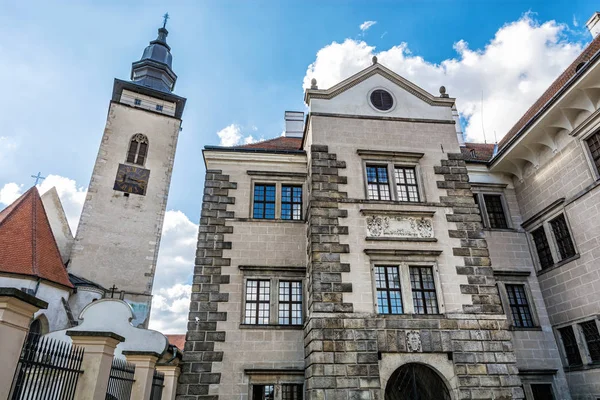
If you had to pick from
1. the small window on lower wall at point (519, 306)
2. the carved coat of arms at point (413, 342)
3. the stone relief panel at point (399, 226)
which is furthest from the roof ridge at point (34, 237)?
the small window on lower wall at point (519, 306)

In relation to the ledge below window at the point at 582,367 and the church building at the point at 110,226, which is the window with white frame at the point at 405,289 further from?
the church building at the point at 110,226

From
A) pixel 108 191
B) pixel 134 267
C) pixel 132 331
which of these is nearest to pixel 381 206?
pixel 132 331

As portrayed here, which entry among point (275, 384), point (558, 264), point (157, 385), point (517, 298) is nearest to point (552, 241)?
point (558, 264)

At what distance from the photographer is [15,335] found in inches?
185

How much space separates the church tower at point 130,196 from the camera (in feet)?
84.0

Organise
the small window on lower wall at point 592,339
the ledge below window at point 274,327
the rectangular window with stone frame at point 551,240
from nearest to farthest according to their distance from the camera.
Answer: the small window on lower wall at point 592,339 < the ledge below window at point 274,327 < the rectangular window with stone frame at point 551,240

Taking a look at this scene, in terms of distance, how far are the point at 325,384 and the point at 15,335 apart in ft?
25.4

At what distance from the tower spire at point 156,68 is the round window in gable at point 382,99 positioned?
27.7m

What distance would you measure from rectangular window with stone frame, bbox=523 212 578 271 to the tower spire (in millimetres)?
33023

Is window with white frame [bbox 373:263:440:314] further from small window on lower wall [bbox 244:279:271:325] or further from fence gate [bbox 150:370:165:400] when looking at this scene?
fence gate [bbox 150:370:165:400]

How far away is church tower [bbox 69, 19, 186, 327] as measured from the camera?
2561 centimetres

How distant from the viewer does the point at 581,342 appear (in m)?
12.7

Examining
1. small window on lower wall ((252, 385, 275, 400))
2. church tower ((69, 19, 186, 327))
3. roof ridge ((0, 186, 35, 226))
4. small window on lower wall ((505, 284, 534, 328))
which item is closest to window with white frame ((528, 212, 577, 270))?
small window on lower wall ((505, 284, 534, 328))

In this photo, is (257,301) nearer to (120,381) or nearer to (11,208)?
(120,381)
